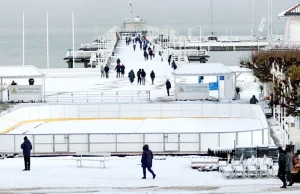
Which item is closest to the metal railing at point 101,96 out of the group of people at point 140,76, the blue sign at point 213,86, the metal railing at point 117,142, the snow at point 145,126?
the snow at point 145,126

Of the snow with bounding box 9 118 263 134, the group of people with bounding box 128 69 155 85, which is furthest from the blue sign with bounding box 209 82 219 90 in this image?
the group of people with bounding box 128 69 155 85

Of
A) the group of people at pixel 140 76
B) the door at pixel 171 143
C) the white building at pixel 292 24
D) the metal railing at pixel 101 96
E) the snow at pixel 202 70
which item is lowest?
the door at pixel 171 143

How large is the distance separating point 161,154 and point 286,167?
28.0ft

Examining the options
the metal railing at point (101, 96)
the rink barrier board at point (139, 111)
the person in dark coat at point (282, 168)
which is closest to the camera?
the person in dark coat at point (282, 168)

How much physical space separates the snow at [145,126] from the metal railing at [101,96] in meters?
2.92

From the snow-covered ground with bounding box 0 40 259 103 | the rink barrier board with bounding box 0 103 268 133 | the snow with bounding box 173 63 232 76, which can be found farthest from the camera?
the snow-covered ground with bounding box 0 40 259 103

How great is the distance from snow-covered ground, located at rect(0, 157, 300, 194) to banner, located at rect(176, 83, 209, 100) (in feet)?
60.0

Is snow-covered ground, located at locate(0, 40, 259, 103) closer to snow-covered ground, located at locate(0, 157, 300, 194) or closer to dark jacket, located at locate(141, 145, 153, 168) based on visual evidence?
snow-covered ground, located at locate(0, 157, 300, 194)

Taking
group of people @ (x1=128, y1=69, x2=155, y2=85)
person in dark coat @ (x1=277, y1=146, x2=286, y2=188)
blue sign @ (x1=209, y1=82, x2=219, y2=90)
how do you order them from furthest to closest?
group of people @ (x1=128, y1=69, x2=155, y2=85), blue sign @ (x1=209, y1=82, x2=219, y2=90), person in dark coat @ (x1=277, y1=146, x2=286, y2=188)

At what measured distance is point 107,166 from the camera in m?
24.8

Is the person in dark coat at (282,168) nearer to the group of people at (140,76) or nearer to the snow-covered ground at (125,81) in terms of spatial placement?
the snow-covered ground at (125,81)

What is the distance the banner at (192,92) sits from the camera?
43.7 meters

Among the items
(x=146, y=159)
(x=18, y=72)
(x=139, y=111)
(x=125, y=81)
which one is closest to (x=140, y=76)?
(x=125, y=81)

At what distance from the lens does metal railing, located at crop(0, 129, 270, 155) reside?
1121 inches
